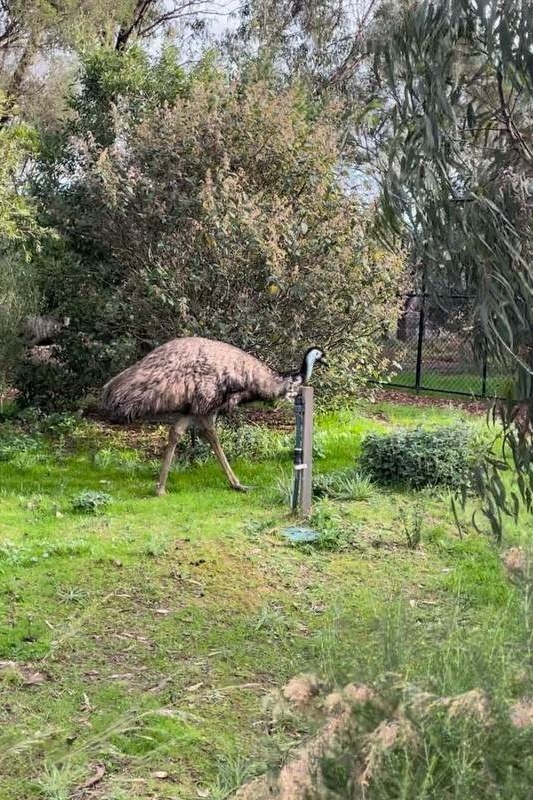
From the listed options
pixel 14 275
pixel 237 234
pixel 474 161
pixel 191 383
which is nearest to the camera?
pixel 474 161

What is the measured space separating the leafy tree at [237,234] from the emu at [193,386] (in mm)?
1177

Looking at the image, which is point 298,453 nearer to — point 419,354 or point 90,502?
point 90,502

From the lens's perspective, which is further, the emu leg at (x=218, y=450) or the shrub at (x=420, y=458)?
the emu leg at (x=218, y=450)

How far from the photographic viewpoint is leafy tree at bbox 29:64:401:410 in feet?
27.5

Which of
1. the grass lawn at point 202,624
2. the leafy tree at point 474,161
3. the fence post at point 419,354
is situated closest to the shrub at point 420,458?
the grass lawn at point 202,624

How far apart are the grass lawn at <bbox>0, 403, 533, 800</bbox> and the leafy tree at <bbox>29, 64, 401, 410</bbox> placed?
1753 mm

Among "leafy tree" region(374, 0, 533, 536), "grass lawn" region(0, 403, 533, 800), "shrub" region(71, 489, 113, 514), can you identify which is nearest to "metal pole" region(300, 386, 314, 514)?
"grass lawn" region(0, 403, 533, 800)

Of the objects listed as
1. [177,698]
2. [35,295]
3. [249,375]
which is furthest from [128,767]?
[35,295]

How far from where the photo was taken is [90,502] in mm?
6781

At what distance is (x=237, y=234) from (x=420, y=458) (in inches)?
111

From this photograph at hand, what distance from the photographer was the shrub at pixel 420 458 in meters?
7.23

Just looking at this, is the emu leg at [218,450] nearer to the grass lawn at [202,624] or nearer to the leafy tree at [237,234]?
the grass lawn at [202,624]

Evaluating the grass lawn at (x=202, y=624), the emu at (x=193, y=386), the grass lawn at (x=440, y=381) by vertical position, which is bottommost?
the grass lawn at (x=202, y=624)

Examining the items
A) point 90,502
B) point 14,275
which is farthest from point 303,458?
point 14,275
